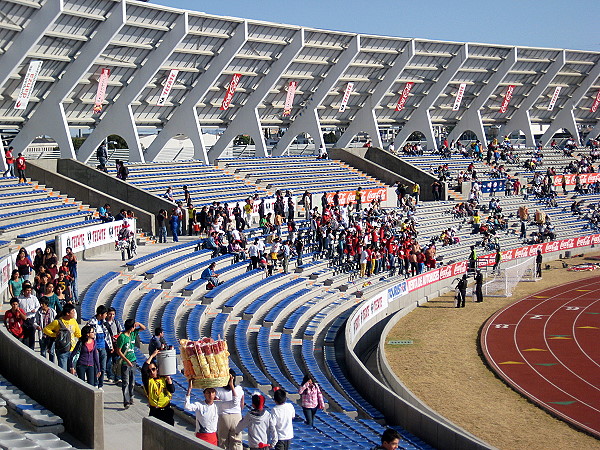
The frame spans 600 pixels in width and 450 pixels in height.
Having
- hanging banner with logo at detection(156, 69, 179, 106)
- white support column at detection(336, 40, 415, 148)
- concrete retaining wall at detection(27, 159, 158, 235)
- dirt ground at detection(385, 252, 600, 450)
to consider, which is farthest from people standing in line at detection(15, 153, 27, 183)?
white support column at detection(336, 40, 415, 148)

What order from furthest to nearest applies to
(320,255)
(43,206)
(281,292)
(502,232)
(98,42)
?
(502,232) < (98,42) < (320,255) < (43,206) < (281,292)

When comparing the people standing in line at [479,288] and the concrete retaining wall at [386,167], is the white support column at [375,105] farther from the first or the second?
the people standing in line at [479,288]

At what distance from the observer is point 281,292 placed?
91.6ft

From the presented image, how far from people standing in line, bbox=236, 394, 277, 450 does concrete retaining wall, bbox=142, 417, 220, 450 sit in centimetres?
120

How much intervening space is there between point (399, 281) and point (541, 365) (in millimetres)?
9488

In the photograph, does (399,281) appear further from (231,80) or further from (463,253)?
(231,80)

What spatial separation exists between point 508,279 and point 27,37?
773 inches

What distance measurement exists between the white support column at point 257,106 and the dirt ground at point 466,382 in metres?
18.5

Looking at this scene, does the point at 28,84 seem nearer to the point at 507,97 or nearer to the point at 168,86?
the point at 168,86

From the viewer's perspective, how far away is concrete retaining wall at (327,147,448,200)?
50.6 meters

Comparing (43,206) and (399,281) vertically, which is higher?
(43,206)

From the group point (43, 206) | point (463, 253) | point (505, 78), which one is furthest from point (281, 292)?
point (505, 78)

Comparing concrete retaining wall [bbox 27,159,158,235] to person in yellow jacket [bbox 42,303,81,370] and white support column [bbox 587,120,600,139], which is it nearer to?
person in yellow jacket [bbox 42,303,81,370]

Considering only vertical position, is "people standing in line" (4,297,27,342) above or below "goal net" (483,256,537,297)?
above
